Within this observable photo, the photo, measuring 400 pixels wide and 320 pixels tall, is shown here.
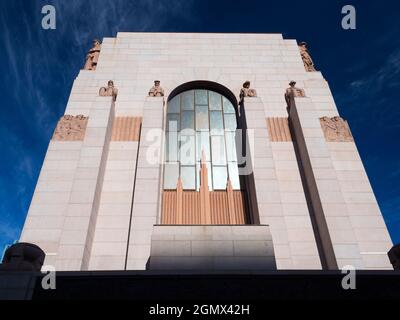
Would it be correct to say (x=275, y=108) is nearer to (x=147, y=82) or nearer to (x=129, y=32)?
(x=147, y=82)

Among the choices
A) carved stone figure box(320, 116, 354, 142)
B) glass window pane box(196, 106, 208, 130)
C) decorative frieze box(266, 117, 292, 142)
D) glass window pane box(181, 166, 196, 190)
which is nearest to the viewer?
glass window pane box(181, 166, 196, 190)

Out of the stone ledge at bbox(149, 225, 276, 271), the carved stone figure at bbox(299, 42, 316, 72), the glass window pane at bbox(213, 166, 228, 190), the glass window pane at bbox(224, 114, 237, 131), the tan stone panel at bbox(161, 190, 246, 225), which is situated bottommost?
the stone ledge at bbox(149, 225, 276, 271)

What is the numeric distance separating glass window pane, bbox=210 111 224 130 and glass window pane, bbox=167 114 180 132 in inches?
78.8

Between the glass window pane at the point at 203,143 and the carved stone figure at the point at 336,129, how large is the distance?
6400mm

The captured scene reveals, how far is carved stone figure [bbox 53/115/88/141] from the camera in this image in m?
16.7

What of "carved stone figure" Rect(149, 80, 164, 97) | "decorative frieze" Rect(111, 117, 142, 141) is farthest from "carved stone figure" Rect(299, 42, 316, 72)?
"decorative frieze" Rect(111, 117, 142, 141)

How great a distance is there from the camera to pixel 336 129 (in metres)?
17.4

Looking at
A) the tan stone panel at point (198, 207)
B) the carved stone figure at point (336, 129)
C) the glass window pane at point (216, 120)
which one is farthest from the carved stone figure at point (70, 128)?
the carved stone figure at point (336, 129)

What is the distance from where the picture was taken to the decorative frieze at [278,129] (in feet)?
56.5

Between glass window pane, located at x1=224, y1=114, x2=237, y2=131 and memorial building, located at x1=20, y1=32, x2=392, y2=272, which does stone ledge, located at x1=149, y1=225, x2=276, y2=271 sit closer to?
memorial building, located at x1=20, y1=32, x2=392, y2=272

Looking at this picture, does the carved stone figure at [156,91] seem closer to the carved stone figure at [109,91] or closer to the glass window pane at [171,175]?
the carved stone figure at [109,91]
